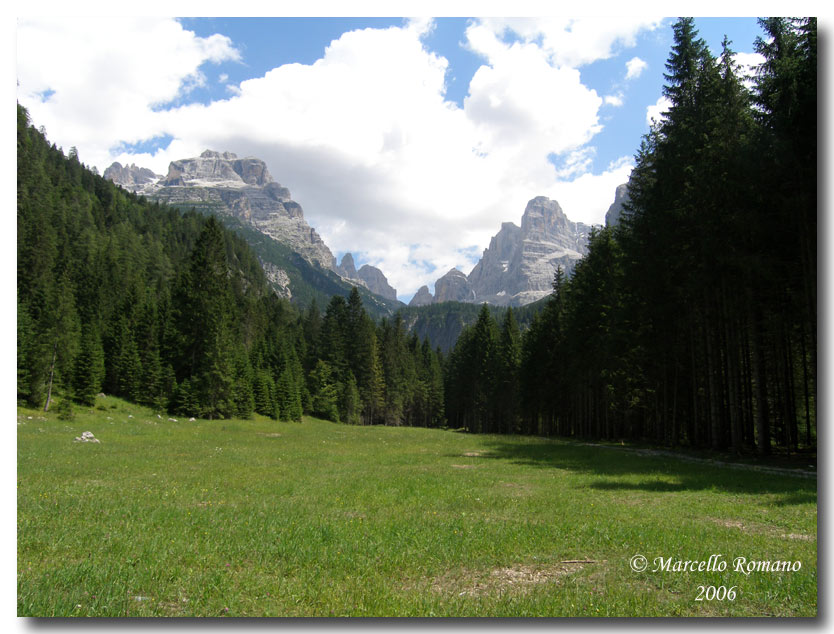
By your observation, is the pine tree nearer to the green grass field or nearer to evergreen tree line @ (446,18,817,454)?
the green grass field

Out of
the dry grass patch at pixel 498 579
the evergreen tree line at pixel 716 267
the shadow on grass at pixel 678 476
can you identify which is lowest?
the shadow on grass at pixel 678 476

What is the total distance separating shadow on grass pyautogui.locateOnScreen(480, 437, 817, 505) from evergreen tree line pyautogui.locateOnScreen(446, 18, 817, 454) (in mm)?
5039

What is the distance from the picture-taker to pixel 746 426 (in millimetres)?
27938

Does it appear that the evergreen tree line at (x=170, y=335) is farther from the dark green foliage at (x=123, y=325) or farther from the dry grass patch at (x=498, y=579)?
the dry grass patch at (x=498, y=579)

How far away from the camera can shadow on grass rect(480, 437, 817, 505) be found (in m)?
13.0

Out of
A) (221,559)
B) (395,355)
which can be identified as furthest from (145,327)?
(221,559)

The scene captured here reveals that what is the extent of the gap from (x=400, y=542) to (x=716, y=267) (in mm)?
22551

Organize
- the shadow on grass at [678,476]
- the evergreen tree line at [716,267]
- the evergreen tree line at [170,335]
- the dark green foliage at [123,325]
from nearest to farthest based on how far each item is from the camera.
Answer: the shadow on grass at [678,476] < the evergreen tree line at [716,267] < the dark green foliage at [123,325] < the evergreen tree line at [170,335]

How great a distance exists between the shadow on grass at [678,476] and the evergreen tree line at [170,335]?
18509 mm

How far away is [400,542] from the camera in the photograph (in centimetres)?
780

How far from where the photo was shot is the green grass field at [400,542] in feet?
17.8

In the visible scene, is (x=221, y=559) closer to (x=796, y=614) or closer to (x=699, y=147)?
(x=796, y=614)

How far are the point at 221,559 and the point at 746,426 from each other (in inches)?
1240

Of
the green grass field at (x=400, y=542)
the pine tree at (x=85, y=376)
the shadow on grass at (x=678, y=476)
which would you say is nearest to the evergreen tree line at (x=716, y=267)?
the shadow on grass at (x=678, y=476)
